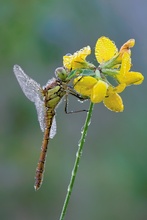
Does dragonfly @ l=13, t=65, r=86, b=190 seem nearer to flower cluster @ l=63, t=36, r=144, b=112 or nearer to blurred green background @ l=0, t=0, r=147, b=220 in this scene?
flower cluster @ l=63, t=36, r=144, b=112

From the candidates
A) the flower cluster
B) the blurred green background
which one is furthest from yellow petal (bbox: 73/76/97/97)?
the blurred green background

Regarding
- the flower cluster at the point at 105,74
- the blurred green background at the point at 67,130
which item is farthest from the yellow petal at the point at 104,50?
the blurred green background at the point at 67,130

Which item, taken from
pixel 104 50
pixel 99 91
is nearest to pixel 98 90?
pixel 99 91

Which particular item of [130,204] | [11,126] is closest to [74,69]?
[11,126]

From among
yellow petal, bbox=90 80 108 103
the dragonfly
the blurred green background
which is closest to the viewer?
yellow petal, bbox=90 80 108 103

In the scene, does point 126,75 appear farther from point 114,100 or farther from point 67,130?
point 67,130

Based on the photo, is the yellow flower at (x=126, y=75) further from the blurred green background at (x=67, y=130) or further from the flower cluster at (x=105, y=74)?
the blurred green background at (x=67, y=130)

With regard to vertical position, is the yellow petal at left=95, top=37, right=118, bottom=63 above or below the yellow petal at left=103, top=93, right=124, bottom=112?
above

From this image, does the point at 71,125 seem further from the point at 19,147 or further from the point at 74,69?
the point at 74,69
